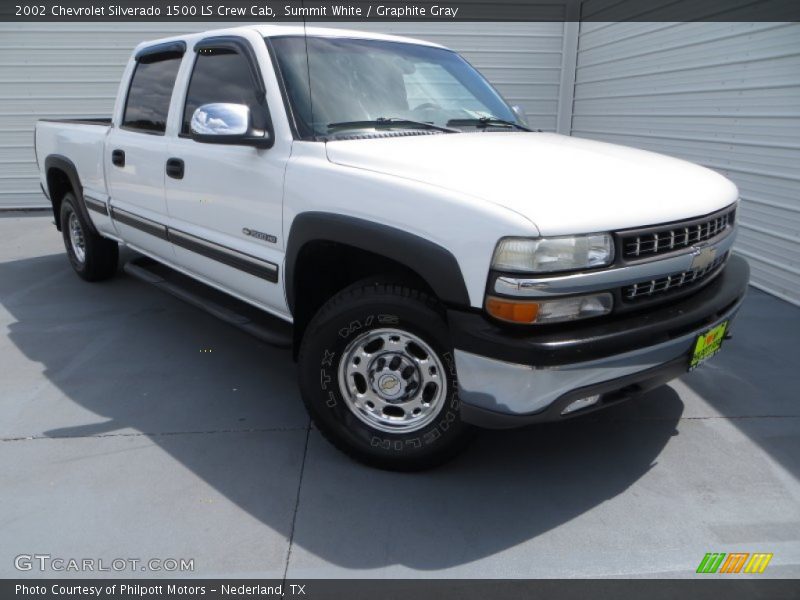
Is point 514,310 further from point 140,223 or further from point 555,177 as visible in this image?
point 140,223

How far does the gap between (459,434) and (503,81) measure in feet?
27.7

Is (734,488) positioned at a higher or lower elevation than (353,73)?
lower

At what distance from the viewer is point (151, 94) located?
4.29m

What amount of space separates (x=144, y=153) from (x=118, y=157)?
46 cm

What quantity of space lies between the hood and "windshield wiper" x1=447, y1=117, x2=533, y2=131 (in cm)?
23

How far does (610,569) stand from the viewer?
91.0 inches

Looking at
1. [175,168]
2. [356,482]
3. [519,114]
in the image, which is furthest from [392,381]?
[519,114]

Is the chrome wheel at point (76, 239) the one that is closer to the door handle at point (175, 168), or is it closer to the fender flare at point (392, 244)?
the door handle at point (175, 168)

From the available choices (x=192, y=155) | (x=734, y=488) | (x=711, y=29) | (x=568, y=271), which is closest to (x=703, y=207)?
(x=568, y=271)

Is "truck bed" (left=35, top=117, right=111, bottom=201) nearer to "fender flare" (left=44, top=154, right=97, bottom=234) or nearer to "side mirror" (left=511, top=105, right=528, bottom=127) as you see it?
"fender flare" (left=44, top=154, right=97, bottom=234)

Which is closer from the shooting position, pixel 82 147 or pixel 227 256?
pixel 227 256

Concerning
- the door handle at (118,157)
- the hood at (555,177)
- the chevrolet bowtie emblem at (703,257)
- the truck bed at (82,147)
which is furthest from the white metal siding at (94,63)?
the chevrolet bowtie emblem at (703,257)

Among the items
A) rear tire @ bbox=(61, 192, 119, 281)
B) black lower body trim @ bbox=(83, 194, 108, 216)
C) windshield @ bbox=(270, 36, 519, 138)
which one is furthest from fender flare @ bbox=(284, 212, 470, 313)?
rear tire @ bbox=(61, 192, 119, 281)

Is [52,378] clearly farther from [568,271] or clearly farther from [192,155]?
[568,271]
